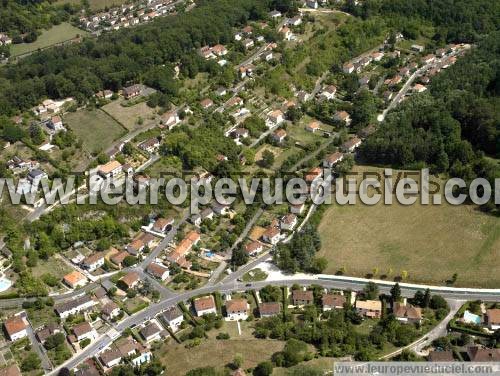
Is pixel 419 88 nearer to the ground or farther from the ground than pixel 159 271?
farther from the ground

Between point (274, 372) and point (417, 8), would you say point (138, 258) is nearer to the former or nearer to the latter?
point (274, 372)

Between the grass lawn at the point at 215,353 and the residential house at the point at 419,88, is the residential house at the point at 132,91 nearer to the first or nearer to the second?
the residential house at the point at 419,88

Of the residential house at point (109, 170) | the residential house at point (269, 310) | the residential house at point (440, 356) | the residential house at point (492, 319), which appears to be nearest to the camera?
the residential house at point (440, 356)

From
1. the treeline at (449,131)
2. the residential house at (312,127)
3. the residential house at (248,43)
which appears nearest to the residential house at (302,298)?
the treeline at (449,131)

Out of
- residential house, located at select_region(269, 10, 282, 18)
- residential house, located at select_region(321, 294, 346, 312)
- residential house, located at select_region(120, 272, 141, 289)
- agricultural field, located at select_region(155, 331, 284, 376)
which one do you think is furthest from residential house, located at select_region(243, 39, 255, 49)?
agricultural field, located at select_region(155, 331, 284, 376)

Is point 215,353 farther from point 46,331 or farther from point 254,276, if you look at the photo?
point 46,331

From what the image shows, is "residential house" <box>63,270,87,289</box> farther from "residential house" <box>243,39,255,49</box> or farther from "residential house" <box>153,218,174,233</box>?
"residential house" <box>243,39,255,49</box>

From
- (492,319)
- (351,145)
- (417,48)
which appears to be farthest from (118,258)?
(417,48)
